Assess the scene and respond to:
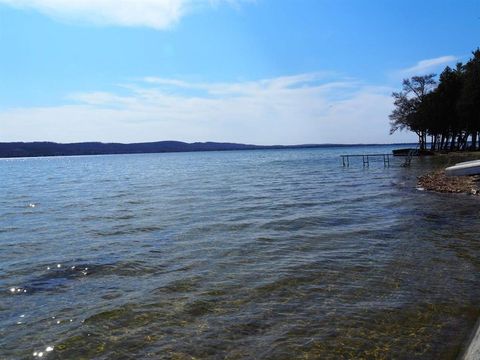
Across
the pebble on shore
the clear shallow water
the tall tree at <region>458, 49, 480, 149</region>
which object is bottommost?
the clear shallow water

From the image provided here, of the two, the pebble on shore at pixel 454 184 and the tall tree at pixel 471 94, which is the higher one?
the tall tree at pixel 471 94

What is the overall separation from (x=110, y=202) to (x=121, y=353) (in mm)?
21260

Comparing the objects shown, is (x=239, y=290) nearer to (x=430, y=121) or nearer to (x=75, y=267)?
(x=75, y=267)

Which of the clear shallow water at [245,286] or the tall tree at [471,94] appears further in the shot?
the tall tree at [471,94]

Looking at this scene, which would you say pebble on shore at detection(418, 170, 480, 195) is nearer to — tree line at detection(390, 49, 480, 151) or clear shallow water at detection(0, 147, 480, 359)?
clear shallow water at detection(0, 147, 480, 359)

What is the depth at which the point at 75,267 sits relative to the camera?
1123 cm

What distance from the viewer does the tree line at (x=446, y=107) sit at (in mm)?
57125

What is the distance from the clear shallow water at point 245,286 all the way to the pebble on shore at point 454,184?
259 inches

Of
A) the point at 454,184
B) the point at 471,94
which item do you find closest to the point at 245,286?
the point at 454,184

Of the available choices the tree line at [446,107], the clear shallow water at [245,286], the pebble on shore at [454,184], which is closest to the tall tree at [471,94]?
the tree line at [446,107]

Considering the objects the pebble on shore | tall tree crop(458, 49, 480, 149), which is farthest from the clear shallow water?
tall tree crop(458, 49, 480, 149)

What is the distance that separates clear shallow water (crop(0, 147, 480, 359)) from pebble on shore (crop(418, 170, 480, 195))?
6.57 m

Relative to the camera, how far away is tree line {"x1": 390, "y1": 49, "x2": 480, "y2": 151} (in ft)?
187

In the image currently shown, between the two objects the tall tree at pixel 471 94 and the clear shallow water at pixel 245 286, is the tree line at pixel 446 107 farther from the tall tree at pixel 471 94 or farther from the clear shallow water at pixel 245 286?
the clear shallow water at pixel 245 286
